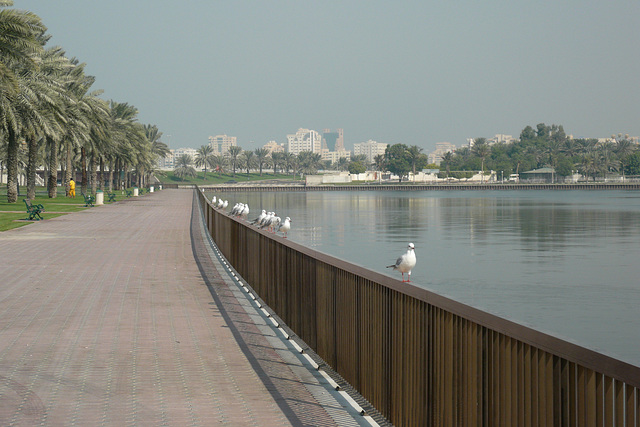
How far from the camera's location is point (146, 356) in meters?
8.42

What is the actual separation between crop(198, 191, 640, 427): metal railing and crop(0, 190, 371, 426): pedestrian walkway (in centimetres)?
46

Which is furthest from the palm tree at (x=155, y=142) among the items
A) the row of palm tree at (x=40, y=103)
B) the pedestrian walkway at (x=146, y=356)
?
the pedestrian walkway at (x=146, y=356)

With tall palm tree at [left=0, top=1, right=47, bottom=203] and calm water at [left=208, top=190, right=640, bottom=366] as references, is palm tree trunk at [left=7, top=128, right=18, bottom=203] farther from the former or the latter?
calm water at [left=208, top=190, right=640, bottom=366]

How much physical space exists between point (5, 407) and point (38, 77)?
4345cm

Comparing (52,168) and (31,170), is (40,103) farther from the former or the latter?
(52,168)

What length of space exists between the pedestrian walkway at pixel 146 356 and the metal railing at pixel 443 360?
1.52 feet

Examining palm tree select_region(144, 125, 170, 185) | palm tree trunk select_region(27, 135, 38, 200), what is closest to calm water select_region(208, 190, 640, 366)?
palm tree trunk select_region(27, 135, 38, 200)

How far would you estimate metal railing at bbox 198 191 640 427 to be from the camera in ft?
11.6

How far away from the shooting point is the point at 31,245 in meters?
22.8

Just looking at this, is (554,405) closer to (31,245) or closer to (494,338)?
(494,338)

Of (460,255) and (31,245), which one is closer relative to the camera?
(31,245)

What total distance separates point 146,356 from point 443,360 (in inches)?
173

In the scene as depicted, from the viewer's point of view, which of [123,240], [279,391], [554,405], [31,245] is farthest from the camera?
→ [123,240]

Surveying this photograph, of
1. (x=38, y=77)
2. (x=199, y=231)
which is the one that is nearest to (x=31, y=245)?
(x=199, y=231)
